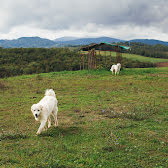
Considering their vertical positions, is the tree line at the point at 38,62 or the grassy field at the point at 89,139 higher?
the tree line at the point at 38,62

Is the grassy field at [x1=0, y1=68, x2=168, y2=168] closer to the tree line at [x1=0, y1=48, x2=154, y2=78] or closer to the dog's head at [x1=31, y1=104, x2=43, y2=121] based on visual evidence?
the dog's head at [x1=31, y1=104, x2=43, y2=121]

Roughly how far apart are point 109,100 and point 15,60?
40362mm

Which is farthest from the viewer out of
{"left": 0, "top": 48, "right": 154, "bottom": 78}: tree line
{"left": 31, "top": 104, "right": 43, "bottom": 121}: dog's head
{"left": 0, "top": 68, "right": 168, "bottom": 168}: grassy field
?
{"left": 0, "top": 48, "right": 154, "bottom": 78}: tree line

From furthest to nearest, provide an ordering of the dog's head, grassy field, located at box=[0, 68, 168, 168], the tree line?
the tree line → the dog's head → grassy field, located at box=[0, 68, 168, 168]

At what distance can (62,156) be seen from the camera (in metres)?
4.80

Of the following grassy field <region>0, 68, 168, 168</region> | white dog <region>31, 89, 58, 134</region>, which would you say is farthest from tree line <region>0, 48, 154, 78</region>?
white dog <region>31, 89, 58, 134</region>

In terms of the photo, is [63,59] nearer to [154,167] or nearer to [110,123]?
[110,123]

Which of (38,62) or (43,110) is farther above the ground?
(38,62)

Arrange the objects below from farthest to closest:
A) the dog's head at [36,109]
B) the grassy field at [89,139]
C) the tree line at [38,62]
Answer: the tree line at [38,62] < the dog's head at [36,109] < the grassy field at [89,139]

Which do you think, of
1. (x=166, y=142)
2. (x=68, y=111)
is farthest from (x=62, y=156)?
(x=68, y=111)

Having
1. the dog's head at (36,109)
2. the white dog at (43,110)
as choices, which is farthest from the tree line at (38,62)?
the dog's head at (36,109)

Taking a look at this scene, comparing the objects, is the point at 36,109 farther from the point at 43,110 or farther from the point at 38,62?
the point at 38,62

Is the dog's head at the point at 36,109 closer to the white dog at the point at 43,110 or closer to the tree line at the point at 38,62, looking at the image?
the white dog at the point at 43,110

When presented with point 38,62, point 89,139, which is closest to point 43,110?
point 89,139
